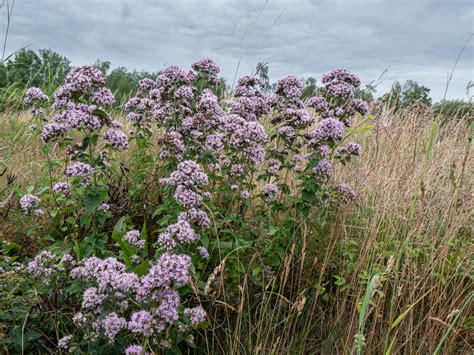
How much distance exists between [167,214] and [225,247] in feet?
Result: 1.89

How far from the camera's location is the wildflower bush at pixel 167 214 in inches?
91.7

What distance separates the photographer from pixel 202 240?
3.01m

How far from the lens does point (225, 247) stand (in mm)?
3197

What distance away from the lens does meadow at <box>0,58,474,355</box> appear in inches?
95.7

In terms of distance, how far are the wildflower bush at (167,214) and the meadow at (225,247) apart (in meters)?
0.01

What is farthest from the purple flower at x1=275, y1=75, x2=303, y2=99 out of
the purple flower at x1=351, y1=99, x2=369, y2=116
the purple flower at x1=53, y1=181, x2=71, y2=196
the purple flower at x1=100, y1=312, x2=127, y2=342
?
the purple flower at x1=100, y1=312, x2=127, y2=342

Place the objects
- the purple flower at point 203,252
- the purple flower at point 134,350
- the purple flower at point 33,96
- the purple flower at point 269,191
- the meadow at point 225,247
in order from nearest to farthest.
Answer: the purple flower at point 134,350
the meadow at point 225,247
the purple flower at point 203,252
the purple flower at point 269,191
the purple flower at point 33,96

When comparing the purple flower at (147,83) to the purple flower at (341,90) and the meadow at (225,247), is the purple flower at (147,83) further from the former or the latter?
the purple flower at (341,90)

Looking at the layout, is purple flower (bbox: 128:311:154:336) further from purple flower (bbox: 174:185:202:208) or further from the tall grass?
purple flower (bbox: 174:185:202:208)

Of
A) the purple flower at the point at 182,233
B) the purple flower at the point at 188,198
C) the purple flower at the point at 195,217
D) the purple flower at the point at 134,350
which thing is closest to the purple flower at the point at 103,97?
the purple flower at the point at 188,198

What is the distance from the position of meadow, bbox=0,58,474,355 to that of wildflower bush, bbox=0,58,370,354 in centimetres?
1

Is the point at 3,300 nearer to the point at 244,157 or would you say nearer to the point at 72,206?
the point at 72,206

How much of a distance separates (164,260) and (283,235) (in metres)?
1.41

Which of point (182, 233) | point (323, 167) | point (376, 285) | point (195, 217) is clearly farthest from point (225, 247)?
point (376, 285)
